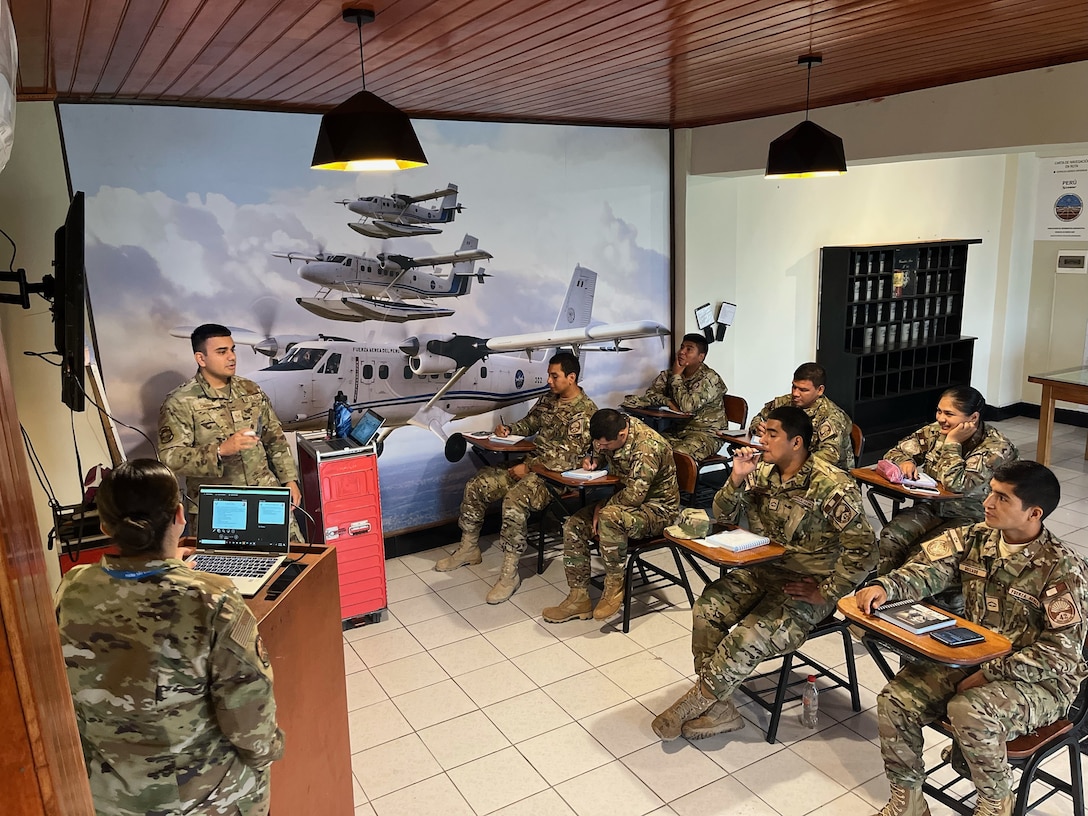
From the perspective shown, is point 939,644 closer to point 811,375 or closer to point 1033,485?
point 1033,485

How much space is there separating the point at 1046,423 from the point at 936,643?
18.6 ft

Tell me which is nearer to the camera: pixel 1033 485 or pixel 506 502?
pixel 1033 485

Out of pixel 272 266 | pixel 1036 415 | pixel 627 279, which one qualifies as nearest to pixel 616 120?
pixel 627 279

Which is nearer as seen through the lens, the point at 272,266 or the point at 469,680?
the point at 469,680

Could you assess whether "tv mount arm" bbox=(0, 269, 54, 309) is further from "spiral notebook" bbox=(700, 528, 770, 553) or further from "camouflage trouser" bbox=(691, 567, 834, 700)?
"camouflage trouser" bbox=(691, 567, 834, 700)

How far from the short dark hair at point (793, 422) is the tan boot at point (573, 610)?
186 centimetres

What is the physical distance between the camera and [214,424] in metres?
4.55

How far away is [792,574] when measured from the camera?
383 centimetres

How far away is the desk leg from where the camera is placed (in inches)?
288

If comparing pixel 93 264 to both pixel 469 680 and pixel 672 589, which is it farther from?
pixel 672 589

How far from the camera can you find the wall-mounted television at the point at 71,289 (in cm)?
289

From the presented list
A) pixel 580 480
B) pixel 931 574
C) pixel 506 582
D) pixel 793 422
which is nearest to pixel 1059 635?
pixel 931 574

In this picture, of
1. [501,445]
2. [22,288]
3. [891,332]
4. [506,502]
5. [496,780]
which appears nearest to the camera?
[22,288]

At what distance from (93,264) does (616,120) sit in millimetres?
3869
